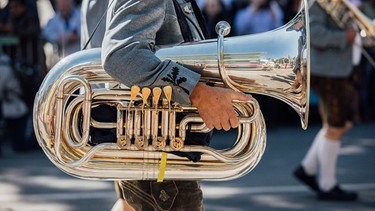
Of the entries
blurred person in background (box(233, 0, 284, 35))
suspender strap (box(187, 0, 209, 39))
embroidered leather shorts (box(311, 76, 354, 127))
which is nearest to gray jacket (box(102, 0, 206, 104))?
suspender strap (box(187, 0, 209, 39))

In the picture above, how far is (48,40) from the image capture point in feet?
32.5

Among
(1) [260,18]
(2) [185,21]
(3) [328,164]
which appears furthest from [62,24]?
Answer: (2) [185,21]

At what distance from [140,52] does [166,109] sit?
28cm

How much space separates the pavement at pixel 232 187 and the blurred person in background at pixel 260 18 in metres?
1.83

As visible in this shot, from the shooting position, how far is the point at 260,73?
3.43 meters

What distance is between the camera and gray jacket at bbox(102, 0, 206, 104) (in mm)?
3240

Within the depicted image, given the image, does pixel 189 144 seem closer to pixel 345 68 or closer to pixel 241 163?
pixel 241 163

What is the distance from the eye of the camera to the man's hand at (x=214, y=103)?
3307 mm

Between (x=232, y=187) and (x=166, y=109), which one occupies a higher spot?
(x=166, y=109)

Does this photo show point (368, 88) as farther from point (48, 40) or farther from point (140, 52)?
point (140, 52)

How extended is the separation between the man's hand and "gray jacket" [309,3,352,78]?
3519mm

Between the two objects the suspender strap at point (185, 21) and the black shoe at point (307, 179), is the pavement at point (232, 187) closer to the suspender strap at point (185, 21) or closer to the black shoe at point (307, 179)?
the black shoe at point (307, 179)

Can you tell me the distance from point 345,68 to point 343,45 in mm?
185

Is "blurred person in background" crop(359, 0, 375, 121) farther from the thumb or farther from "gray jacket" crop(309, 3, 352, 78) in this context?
the thumb
